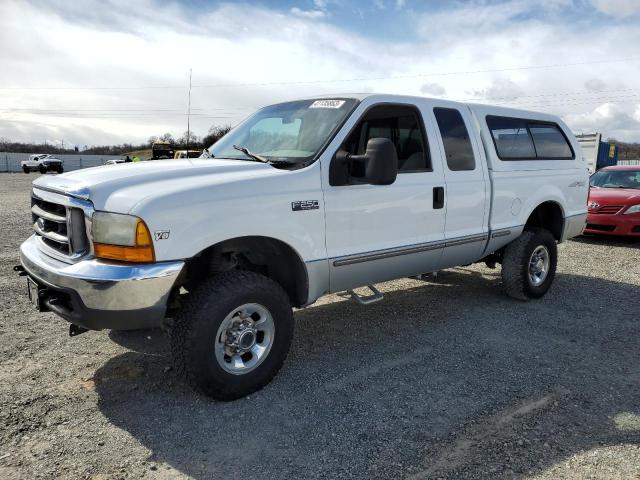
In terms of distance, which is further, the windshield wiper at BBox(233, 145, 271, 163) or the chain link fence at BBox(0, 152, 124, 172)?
the chain link fence at BBox(0, 152, 124, 172)

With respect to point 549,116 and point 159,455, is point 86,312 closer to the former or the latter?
point 159,455

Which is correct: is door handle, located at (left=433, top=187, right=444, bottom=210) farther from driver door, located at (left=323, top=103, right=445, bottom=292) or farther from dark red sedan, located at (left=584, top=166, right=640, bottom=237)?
dark red sedan, located at (left=584, top=166, right=640, bottom=237)

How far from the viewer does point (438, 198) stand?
443cm

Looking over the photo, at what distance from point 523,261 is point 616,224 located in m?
4.99

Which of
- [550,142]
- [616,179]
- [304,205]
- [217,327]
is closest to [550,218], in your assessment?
[550,142]

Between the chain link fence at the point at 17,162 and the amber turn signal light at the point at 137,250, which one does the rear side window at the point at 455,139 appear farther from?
the chain link fence at the point at 17,162

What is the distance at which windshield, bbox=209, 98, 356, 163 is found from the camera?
3.83 meters

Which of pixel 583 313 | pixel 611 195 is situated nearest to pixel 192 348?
pixel 583 313

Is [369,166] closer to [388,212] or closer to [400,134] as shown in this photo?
[388,212]

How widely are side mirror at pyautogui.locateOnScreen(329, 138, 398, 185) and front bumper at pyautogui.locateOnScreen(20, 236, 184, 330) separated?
4.39 ft

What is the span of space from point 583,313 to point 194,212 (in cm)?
435

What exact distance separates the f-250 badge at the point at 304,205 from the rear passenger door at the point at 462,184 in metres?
1.48

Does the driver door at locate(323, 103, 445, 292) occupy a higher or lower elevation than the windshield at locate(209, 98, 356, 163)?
lower

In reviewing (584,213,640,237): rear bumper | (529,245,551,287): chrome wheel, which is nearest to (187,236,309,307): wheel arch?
(529,245,551,287): chrome wheel
